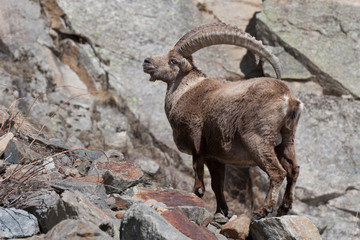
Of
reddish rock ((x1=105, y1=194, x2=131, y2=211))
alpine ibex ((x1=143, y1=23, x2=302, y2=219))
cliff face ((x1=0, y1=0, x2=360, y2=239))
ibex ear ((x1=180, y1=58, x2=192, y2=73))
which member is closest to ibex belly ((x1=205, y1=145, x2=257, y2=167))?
alpine ibex ((x1=143, y1=23, x2=302, y2=219))

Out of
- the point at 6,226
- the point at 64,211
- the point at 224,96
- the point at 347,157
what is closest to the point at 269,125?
the point at 224,96

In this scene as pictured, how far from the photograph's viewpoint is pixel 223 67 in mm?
14680

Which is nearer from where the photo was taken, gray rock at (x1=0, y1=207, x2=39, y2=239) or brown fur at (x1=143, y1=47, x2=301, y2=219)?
gray rock at (x1=0, y1=207, x2=39, y2=239)

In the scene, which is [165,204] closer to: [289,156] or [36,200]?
[36,200]

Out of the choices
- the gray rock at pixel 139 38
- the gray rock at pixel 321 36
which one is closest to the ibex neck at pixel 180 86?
the gray rock at pixel 139 38

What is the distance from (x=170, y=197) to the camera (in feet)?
18.9

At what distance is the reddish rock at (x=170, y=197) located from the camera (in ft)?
18.4

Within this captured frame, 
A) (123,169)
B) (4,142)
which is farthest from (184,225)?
(4,142)

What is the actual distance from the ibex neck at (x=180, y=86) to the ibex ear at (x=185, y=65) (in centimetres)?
9

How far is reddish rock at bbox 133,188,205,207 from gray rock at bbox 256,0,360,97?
8556mm

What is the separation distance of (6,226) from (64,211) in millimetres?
482

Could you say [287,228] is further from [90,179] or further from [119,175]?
[90,179]

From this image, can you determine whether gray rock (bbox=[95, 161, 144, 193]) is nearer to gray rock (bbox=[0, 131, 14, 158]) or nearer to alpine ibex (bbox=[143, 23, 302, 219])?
alpine ibex (bbox=[143, 23, 302, 219])

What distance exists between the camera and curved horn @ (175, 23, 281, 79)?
22.7 ft
